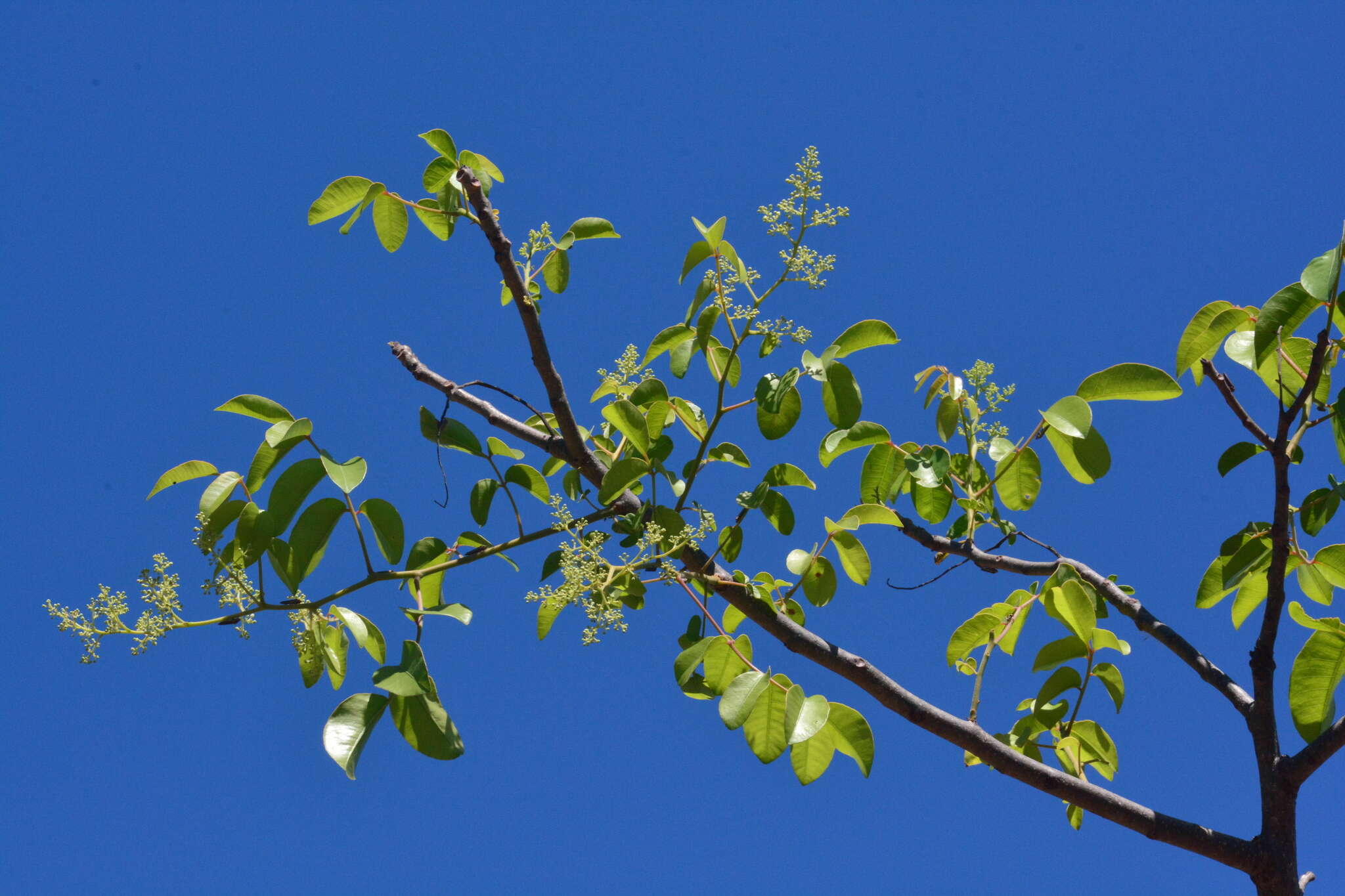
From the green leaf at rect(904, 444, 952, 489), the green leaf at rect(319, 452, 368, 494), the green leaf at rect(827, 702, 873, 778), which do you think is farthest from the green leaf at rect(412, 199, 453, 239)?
the green leaf at rect(827, 702, 873, 778)

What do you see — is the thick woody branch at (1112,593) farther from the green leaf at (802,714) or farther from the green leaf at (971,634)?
the green leaf at (802,714)

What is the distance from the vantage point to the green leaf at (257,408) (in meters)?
1.94

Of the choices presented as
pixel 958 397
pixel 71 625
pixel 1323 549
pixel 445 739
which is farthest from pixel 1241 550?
pixel 71 625

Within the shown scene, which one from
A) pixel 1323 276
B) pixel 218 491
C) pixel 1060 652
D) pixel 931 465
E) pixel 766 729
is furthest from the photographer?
pixel 1060 652

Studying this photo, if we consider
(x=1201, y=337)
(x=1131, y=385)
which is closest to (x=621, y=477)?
(x=1131, y=385)

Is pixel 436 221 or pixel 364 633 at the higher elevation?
pixel 436 221

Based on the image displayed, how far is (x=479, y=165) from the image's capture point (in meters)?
2.13

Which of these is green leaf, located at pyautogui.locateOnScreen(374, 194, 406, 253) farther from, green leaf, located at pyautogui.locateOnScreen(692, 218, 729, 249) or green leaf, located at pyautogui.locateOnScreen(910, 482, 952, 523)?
green leaf, located at pyautogui.locateOnScreen(910, 482, 952, 523)

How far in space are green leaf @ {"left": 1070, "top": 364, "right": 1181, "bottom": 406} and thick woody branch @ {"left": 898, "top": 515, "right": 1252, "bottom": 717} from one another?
374mm

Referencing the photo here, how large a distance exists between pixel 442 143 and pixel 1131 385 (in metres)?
1.52

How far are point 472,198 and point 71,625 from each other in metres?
1.07

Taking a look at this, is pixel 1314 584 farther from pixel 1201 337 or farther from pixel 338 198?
pixel 338 198

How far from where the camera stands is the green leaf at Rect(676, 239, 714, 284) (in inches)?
78.1

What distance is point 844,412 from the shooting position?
2156 mm
